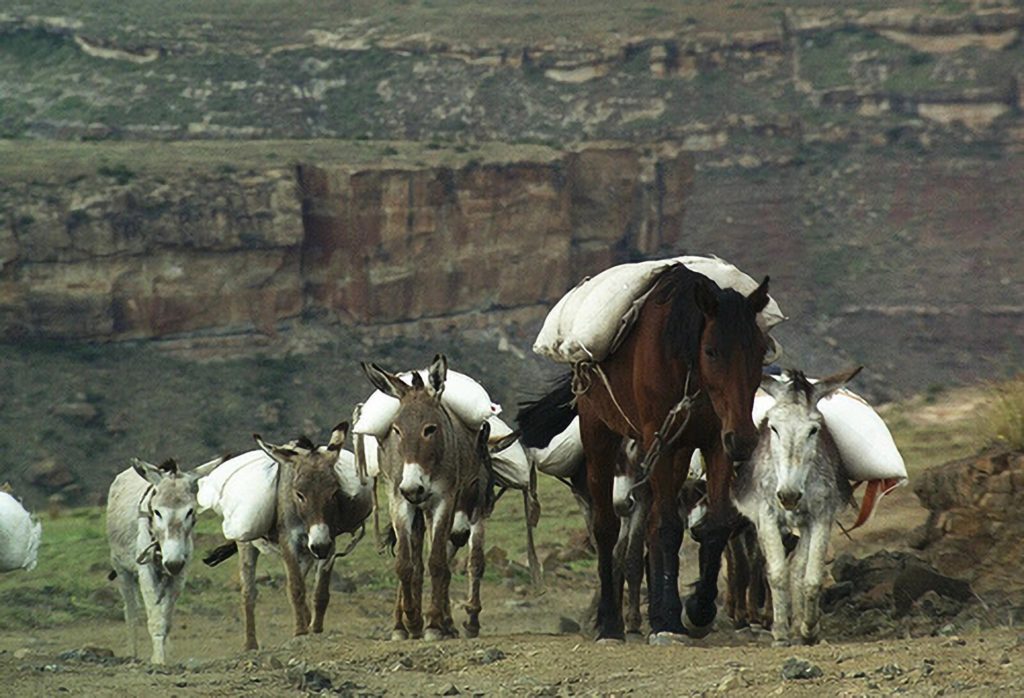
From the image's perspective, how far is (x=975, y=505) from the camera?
61.8 feet

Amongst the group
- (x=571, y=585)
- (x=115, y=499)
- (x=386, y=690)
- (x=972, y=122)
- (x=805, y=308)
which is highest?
(x=386, y=690)

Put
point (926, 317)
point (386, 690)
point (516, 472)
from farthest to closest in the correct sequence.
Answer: point (926, 317)
point (516, 472)
point (386, 690)

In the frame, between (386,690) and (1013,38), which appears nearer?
(386,690)

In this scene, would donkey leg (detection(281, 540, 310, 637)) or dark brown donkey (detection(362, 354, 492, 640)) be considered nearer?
dark brown donkey (detection(362, 354, 492, 640))

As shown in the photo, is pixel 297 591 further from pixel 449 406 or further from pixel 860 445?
pixel 860 445

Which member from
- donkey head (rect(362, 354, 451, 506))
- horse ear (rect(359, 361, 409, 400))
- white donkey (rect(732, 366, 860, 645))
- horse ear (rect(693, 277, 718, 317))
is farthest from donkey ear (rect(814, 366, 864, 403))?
horse ear (rect(359, 361, 409, 400))

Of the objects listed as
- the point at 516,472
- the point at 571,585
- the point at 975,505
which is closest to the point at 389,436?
the point at 516,472

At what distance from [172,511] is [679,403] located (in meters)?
4.67

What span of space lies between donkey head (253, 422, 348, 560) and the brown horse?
2.50 m

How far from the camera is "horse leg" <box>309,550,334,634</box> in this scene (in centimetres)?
1722

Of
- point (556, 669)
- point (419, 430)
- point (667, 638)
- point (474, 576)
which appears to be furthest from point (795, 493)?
point (474, 576)

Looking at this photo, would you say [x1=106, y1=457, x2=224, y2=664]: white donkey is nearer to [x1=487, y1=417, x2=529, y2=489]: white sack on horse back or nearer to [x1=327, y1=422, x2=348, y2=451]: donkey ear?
[x1=327, y1=422, x2=348, y2=451]: donkey ear

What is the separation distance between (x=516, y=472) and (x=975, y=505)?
4.00 metres

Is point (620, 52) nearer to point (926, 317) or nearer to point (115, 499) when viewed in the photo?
point (926, 317)
